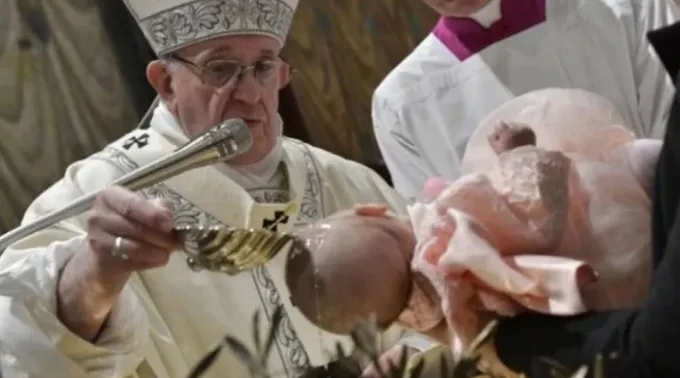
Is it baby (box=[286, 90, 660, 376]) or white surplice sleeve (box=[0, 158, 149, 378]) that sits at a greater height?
baby (box=[286, 90, 660, 376])

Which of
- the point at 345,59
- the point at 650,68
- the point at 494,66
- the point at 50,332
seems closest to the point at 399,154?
the point at 494,66

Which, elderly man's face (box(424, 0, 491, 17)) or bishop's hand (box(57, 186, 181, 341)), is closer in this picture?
bishop's hand (box(57, 186, 181, 341))

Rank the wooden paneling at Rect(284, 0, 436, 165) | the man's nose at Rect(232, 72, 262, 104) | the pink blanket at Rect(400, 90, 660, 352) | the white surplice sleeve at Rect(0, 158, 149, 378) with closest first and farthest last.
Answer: the pink blanket at Rect(400, 90, 660, 352) → the white surplice sleeve at Rect(0, 158, 149, 378) → the man's nose at Rect(232, 72, 262, 104) → the wooden paneling at Rect(284, 0, 436, 165)

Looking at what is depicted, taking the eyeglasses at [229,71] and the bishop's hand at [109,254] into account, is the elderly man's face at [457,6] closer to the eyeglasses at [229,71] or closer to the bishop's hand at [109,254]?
the eyeglasses at [229,71]

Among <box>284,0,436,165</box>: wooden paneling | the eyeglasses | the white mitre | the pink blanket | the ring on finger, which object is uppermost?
the pink blanket

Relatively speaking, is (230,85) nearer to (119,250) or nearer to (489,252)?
(119,250)

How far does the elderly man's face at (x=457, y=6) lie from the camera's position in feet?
5.17

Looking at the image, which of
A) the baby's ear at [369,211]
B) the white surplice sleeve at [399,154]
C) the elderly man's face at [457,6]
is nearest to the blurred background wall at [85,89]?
the white surplice sleeve at [399,154]

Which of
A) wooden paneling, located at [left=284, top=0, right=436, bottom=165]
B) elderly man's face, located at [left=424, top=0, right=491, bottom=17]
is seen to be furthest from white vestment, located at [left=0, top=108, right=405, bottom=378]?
wooden paneling, located at [left=284, top=0, right=436, bottom=165]

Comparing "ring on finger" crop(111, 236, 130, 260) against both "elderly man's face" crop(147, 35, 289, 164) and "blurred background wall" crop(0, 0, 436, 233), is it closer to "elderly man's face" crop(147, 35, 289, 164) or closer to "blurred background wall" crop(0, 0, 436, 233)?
"elderly man's face" crop(147, 35, 289, 164)

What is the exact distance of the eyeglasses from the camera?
4.47ft

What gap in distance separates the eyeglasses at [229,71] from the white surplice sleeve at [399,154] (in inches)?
12.5

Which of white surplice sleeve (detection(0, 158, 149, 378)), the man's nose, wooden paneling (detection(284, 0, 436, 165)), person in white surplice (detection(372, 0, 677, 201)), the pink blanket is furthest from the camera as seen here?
wooden paneling (detection(284, 0, 436, 165))

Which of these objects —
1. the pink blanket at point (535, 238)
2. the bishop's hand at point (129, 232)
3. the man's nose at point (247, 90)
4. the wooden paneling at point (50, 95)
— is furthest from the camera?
the wooden paneling at point (50, 95)
